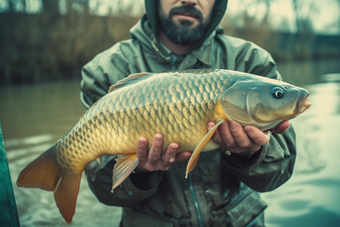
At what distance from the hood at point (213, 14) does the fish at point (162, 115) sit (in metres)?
0.54

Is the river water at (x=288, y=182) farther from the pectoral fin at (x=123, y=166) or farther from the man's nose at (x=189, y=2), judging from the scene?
the man's nose at (x=189, y=2)

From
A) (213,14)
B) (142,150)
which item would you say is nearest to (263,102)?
(142,150)

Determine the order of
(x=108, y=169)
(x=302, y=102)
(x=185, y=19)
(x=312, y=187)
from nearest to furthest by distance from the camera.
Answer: (x=302, y=102), (x=108, y=169), (x=185, y=19), (x=312, y=187)

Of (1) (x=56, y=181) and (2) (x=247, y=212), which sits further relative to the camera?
(2) (x=247, y=212)

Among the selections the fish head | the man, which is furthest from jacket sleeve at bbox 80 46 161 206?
the fish head

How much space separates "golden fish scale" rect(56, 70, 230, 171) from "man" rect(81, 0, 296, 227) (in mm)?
38

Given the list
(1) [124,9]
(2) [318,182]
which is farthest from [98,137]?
(1) [124,9]

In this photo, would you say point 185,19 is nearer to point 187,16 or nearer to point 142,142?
point 187,16

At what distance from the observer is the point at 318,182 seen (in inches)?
75.3

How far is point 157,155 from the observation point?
3.28ft

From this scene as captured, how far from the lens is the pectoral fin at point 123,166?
103cm

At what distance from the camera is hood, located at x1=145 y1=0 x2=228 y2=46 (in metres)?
1.51

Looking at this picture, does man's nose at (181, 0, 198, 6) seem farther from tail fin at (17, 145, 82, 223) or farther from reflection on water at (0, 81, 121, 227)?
reflection on water at (0, 81, 121, 227)

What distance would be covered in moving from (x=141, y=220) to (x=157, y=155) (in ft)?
1.39
